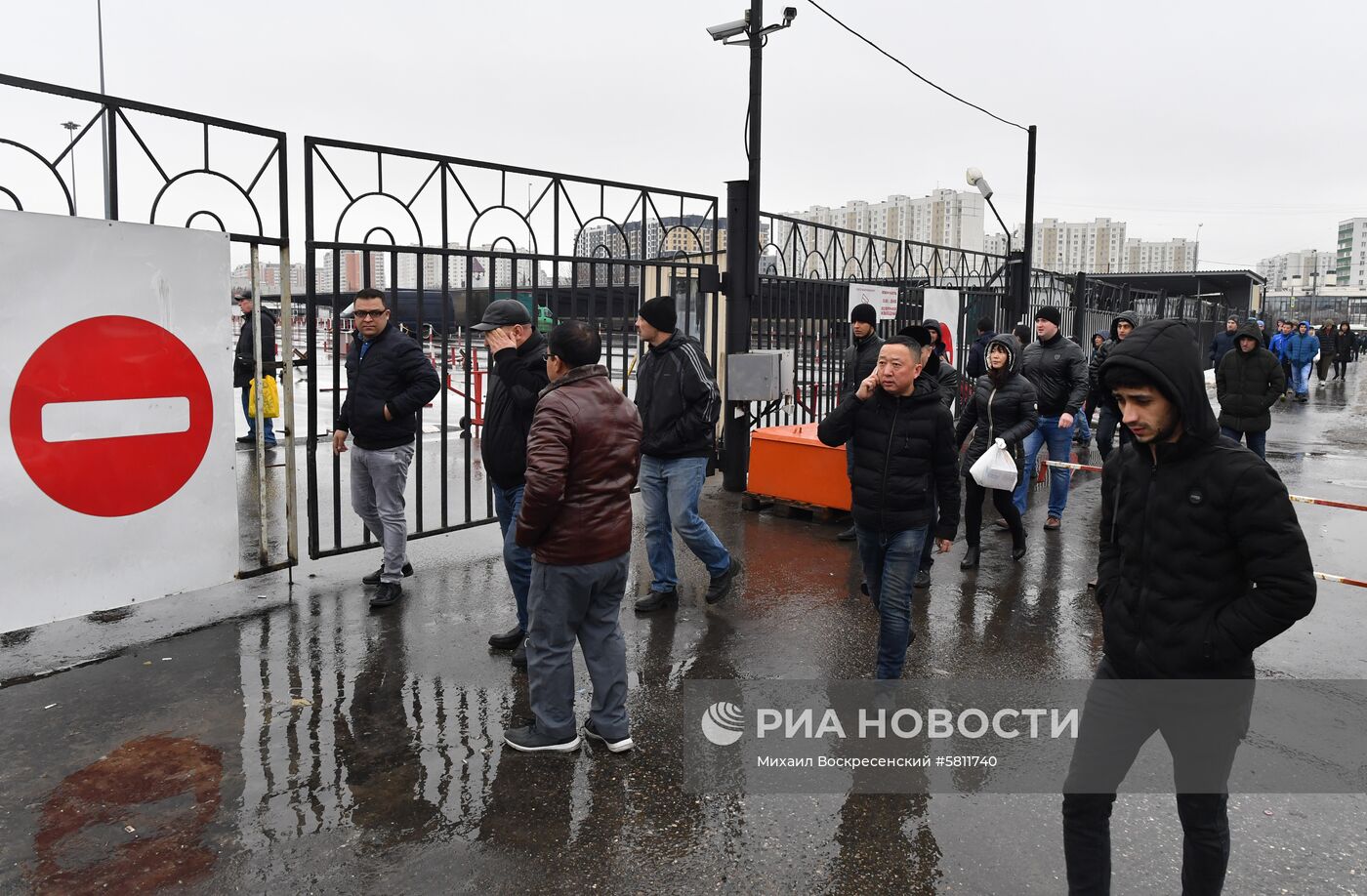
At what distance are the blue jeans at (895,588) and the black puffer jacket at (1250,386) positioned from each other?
6.12m

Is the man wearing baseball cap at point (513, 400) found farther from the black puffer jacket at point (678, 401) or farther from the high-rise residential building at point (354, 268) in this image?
the high-rise residential building at point (354, 268)

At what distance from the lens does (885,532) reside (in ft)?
14.6

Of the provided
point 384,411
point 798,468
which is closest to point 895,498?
point 384,411

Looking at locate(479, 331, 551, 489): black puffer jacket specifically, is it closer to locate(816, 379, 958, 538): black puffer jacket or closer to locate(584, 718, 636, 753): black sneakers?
locate(584, 718, 636, 753): black sneakers

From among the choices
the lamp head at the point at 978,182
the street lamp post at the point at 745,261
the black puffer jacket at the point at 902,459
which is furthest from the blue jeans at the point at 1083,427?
the black puffer jacket at the point at 902,459

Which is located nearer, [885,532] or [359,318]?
[885,532]

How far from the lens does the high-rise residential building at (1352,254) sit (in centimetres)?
13200

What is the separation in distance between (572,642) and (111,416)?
2920 mm

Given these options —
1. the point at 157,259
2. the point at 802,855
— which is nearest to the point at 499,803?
the point at 802,855

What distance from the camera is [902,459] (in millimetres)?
4398

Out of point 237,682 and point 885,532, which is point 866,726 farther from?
point 237,682

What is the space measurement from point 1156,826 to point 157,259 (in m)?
5.43

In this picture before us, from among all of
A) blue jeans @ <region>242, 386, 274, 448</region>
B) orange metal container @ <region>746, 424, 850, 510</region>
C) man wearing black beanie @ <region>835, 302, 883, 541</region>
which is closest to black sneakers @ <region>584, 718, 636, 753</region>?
Answer: man wearing black beanie @ <region>835, 302, 883, 541</region>

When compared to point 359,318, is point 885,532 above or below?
below
